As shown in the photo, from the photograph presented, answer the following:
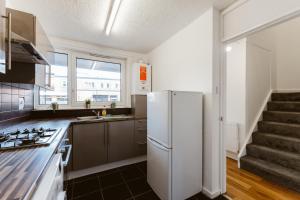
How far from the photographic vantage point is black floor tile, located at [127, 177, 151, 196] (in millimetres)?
1847

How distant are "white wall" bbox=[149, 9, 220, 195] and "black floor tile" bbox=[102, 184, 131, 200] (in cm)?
103

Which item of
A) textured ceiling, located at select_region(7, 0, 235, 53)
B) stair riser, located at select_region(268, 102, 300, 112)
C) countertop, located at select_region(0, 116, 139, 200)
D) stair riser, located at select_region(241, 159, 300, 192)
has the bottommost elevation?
stair riser, located at select_region(241, 159, 300, 192)

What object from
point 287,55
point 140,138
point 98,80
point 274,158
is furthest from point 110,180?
point 287,55

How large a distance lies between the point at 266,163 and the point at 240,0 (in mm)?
2362

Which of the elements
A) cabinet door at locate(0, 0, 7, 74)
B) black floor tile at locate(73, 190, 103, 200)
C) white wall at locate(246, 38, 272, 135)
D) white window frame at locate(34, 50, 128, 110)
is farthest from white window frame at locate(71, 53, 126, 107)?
white wall at locate(246, 38, 272, 135)

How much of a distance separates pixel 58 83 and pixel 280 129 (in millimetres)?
4134

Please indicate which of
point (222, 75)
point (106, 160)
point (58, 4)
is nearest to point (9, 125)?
point (106, 160)

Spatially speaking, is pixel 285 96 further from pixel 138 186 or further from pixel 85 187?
pixel 85 187

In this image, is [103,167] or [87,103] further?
[87,103]

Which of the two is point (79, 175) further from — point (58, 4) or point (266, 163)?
point (266, 163)

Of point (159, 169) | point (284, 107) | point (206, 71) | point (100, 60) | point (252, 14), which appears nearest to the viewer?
point (252, 14)

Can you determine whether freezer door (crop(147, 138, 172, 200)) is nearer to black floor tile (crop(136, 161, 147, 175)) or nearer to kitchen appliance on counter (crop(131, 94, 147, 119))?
black floor tile (crop(136, 161, 147, 175))

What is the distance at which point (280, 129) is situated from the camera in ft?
8.10

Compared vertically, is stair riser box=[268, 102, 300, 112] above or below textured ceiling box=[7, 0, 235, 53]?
below
